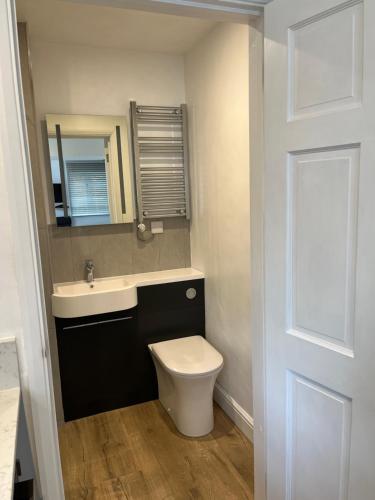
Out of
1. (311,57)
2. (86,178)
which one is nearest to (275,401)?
(311,57)

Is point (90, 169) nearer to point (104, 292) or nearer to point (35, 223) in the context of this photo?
point (104, 292)

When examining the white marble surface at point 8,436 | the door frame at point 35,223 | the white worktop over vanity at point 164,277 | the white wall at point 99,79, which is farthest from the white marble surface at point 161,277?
the white marble surface at point 8,436

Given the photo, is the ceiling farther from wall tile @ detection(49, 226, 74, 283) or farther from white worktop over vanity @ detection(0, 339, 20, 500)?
white worktop over vanity @ detection(0, 339, 20, 500)

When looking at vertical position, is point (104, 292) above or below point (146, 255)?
below

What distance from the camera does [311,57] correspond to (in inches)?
45.8

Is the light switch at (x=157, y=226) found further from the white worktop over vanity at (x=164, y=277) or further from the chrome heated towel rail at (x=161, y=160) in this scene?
the white worktop over vanity at (x=164, y=277)

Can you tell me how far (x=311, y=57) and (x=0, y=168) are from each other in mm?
989

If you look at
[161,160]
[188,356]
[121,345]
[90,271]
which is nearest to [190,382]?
[188,356]

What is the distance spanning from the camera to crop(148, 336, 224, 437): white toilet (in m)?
2.28

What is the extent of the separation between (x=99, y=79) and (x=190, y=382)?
83.6 inches

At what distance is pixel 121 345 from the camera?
8.81ft

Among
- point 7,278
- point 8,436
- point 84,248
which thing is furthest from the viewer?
point 84,248

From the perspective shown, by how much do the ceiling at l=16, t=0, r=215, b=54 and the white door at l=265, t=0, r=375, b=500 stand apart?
3.41ft

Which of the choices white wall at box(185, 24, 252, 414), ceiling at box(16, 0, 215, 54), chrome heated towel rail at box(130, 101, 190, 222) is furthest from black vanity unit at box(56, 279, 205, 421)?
ceiling at box(16, 0, 215, 54)
